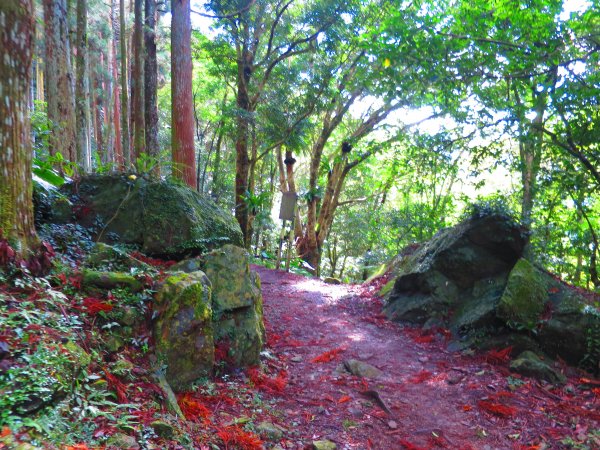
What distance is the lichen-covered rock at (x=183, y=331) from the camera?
12.2 feet

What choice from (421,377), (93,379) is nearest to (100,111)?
(421,377)

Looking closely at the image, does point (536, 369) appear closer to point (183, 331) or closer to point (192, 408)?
point (192, 408)

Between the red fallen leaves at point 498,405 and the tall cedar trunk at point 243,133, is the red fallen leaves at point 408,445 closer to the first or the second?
the red fallen leaves at point 498,405

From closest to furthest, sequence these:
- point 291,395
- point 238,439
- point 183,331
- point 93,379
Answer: point 93,379
point 238,439
point 183,331
point 291,395

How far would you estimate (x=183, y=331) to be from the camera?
152 inches

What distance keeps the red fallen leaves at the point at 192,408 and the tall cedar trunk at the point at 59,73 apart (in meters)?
8.24

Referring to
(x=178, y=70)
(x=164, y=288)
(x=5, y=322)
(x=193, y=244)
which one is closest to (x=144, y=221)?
(x=193, y=244)

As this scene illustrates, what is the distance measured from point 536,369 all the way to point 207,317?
14.6 feet

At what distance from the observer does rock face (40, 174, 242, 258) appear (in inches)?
223

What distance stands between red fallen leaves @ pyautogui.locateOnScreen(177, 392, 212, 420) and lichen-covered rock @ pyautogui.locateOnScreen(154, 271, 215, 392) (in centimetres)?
12

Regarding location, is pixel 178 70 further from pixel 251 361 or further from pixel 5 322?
pixel 5 322

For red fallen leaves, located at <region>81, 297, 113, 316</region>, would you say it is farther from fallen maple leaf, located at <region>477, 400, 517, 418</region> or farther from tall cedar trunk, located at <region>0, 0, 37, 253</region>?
fallen maple leaf, located at <region>477, 400, 517, 418</region>

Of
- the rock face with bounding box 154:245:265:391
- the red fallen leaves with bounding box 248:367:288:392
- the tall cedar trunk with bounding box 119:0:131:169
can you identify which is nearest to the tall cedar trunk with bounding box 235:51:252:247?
the tall cedar trunk with bounding box 119:0:131:169

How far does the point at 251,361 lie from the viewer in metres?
4.84
